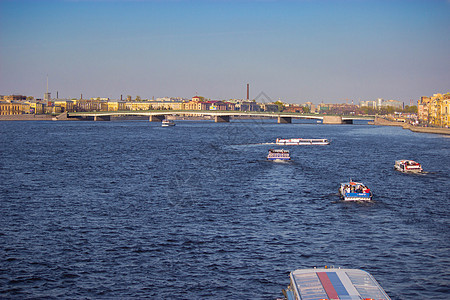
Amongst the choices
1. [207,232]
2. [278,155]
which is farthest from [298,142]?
[207,232]

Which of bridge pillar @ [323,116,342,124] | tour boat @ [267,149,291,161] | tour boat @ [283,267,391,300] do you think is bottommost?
tour boat @ [267,149,291,161]

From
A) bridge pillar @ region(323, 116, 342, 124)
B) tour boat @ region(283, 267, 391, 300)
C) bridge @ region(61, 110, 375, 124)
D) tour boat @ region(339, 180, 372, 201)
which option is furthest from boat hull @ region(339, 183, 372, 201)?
bridge pillar @ region(323, 116, 342, 124)

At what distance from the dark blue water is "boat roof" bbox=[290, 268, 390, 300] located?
160 inches

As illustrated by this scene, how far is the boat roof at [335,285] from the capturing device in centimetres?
1228

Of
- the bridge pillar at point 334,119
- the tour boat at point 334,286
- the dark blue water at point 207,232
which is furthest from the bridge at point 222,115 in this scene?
the tour boat at point 334,286

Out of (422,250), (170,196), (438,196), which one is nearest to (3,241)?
(170,196)

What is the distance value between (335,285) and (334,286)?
0.24ft

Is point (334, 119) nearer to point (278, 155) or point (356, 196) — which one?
point (278, 155)

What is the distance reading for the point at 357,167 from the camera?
54.9m

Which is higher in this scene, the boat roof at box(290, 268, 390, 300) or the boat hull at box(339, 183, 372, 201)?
the boat roof at box(290, 268, 390, 300)

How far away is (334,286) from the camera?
12.6 metres

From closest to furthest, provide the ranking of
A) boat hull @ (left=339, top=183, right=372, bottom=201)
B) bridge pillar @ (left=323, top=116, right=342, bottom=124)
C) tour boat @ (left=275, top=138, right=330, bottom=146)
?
boat hull @ (left=339, top=183, right=372, bottom=201) → tour boat @ (left=275, top=138, right=330, bottom=146) → bridge pillar @ (left=323, top=116, right=342, bottom=124)

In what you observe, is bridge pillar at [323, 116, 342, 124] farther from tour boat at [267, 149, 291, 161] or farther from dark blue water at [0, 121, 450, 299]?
dark blue water at [0, 121, 450, 299]

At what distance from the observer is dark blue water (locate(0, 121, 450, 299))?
18.2m
